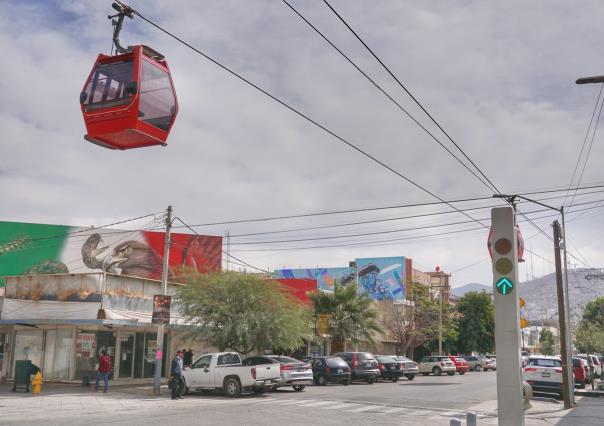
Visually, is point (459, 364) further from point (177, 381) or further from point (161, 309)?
point (177, 381)

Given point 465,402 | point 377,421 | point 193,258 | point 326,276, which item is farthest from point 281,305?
point 326,276

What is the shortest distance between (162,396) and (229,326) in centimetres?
489

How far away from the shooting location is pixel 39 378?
24.5 metres

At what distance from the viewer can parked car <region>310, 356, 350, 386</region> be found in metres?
31.8

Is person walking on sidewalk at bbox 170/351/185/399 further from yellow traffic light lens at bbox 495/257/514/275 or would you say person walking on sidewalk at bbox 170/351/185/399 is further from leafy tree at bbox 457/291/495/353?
leafy tree at bbox 457/291/495/353

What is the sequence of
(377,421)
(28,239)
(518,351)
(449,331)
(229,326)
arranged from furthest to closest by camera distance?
(449,331) → (28,239) → (229,326) → (377,421) → (518,351)

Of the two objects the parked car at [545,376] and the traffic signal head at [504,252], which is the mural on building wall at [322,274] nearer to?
the parked car at [545,376]

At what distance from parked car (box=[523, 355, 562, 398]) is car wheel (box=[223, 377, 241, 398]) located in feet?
40.2

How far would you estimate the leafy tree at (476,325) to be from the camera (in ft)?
221

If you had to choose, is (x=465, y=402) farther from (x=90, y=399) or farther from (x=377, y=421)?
(x=90, y=399)

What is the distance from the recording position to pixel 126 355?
3027cm

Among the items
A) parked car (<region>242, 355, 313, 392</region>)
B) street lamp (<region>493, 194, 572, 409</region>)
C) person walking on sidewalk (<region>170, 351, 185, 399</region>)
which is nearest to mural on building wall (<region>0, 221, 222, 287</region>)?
parked car (<region>242, 355, 313, 392</region>)

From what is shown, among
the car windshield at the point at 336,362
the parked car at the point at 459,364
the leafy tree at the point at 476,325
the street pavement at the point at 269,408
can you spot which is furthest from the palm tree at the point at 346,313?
the leafy tree at the point at 476,325

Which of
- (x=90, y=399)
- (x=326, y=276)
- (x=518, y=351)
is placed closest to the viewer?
(x=518, y=351)
